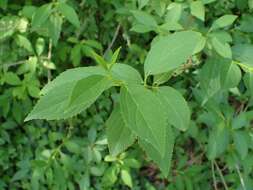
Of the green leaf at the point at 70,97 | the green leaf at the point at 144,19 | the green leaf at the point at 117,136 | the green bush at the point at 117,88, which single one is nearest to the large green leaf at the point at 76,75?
the green leaf at the point at 70,97

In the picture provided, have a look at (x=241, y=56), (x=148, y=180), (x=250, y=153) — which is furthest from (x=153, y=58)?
(x=148, y=180)

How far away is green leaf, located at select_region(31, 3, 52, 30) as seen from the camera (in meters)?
1.99

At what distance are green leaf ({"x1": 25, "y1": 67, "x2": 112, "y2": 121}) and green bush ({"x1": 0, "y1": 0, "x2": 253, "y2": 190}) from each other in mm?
293

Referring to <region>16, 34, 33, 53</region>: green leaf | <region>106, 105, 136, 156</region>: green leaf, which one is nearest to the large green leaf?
<region>106, 105, 136, 156</region>: green leaf

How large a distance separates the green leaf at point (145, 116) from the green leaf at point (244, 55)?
27.4 inches

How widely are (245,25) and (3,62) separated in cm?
117

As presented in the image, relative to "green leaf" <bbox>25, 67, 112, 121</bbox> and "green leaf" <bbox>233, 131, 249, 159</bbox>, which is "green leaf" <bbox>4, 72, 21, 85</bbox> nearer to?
"green leaf" <bbox>233, 131, 249, 159</bbox>

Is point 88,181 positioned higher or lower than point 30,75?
lower

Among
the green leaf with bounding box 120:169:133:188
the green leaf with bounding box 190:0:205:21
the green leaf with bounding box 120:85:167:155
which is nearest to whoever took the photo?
the green leaf with bounding box 120:85:167:155

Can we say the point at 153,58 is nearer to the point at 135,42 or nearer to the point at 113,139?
the point at 113,139

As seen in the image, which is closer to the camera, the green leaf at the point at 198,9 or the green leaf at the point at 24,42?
the green leaf at the point at 198,9

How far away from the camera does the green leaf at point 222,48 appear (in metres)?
1.61

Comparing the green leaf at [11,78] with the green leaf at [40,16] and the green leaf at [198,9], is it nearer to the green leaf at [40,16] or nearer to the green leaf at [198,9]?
→ the green leaf at [40,16]

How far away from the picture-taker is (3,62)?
2516 millimetres
